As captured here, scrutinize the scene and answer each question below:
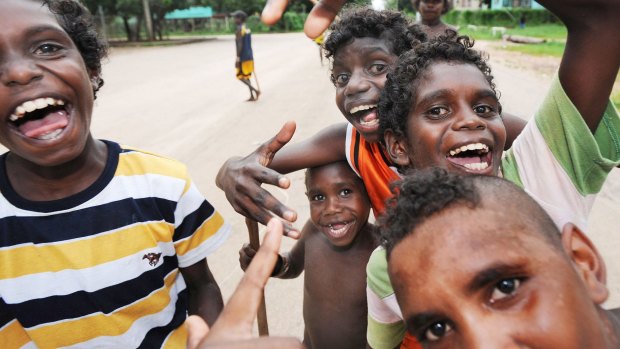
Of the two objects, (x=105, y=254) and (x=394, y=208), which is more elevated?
(x=394, y=208)

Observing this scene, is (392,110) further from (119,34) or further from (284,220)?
(119,34)

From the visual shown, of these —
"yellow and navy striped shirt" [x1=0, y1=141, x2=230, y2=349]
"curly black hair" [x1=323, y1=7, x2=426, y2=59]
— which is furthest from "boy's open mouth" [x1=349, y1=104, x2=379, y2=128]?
"yellow and navy striped shirt" [x1=0, y1=141, x2=230, y2=349]

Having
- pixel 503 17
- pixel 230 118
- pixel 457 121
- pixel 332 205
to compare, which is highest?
pixel 457 121

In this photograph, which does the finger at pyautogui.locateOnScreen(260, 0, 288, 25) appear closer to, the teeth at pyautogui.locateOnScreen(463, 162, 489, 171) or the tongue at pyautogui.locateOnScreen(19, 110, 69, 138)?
the tongue at pyautogui.locateOnScreen(19, 110, 69, 138)

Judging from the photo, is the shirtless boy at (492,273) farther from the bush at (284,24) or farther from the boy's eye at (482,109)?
the bush at (284,24)

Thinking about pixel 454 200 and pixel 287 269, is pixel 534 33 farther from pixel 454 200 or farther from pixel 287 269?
pixel 454 200

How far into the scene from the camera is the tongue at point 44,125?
1364mm

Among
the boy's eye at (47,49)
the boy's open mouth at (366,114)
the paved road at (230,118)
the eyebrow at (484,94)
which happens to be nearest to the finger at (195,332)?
the boy's eye at (47,49)

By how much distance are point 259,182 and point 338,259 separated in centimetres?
76

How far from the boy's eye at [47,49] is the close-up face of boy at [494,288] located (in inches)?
45.4

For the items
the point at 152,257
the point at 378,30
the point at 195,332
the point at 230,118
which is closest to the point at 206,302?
the point at 152,257

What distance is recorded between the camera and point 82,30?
5.34 ft

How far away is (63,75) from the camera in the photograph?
138 centimetres

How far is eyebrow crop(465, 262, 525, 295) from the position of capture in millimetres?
995
